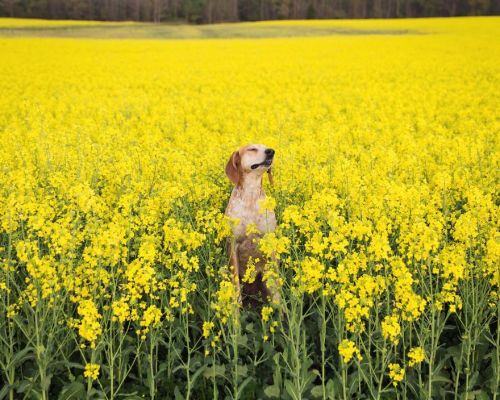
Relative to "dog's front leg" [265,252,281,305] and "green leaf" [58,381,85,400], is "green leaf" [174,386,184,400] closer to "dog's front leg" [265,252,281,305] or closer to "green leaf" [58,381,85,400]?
"green leaf" [58,381,85,400]

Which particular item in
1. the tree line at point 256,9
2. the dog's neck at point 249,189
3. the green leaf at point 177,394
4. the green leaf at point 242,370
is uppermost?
the tree line at point 256,9

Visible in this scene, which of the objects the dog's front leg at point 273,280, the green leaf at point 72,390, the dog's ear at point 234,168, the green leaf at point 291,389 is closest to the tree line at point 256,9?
the dog's ear at point 234,168

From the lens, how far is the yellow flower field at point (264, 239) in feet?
11.9

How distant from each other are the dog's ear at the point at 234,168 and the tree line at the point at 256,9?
57.1 m

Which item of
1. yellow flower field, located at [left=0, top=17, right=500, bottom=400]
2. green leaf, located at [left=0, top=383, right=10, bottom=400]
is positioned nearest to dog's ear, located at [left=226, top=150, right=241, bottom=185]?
yellow flower field, located at [left=0, top=17, right=500, bottom=400]

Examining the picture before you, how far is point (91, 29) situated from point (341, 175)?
47.9m

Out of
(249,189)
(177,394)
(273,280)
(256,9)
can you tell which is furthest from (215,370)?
(256,9)

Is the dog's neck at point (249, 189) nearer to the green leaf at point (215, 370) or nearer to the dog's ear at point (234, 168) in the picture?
the dog's ear at point (234, 168)

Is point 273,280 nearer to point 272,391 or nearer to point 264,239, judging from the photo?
point 264,239

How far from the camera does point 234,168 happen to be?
488 cm

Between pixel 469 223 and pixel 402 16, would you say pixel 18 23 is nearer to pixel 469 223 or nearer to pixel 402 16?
pixel 402 16

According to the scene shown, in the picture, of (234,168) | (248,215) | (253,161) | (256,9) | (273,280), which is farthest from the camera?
(256,9)

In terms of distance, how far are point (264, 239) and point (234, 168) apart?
4.36ft

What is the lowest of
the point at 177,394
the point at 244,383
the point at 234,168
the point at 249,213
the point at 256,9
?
the point at 177,394
